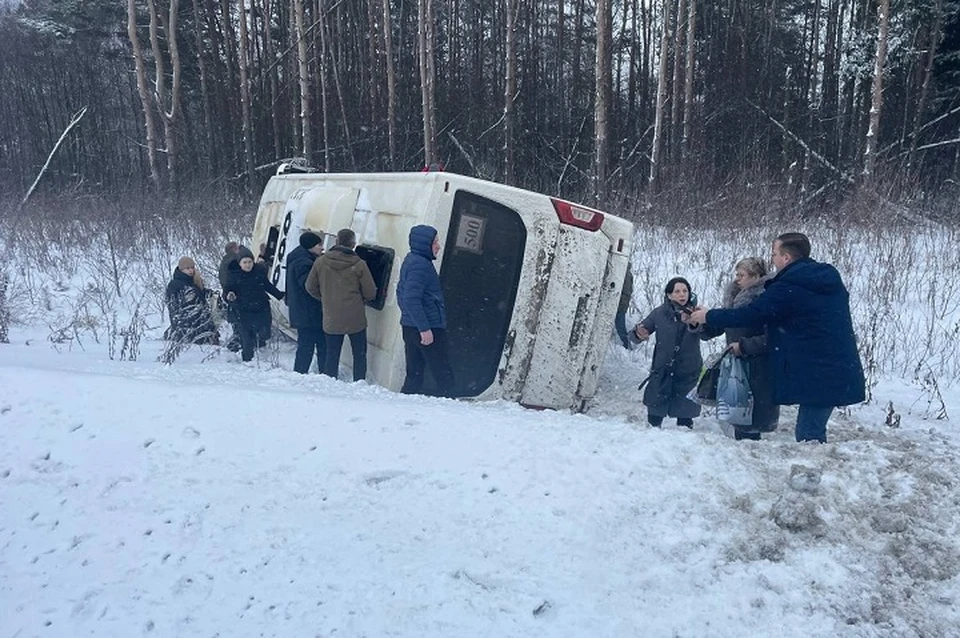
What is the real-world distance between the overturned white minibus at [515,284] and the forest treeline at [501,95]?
823 cm

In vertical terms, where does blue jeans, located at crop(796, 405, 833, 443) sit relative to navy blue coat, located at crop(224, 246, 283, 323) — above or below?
below

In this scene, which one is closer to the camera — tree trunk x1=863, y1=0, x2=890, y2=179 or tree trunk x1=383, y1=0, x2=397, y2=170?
tree trunk x1=863, y1=0, x2=890, y2=179

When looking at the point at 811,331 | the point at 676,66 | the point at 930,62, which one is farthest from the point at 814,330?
the point at 930,62

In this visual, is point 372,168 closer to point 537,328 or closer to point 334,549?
point 537,328

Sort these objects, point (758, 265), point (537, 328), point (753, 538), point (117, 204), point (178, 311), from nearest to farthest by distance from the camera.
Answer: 1. point (753, 538)
2. point (758, 265)
3. point (537, 328)
4. point (178, 311)
5. point (117, 204)

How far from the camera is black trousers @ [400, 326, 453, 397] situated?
5.67 metres

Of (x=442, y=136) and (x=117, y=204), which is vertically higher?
(x=442, y=136)

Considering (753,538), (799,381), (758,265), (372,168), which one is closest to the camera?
(753,538)

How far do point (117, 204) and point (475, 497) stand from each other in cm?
1598

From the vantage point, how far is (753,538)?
2.81m

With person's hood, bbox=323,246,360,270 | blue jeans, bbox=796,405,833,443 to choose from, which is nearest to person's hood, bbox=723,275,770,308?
blue jeans, bbox=796,405,833,443

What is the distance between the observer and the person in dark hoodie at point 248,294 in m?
7.75

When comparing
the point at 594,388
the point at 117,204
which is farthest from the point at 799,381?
the point at 117,204

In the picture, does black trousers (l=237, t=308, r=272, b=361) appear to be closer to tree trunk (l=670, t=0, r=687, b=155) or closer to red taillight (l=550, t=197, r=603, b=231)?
red taillight (l=550, t=197, r=603, b=231)
